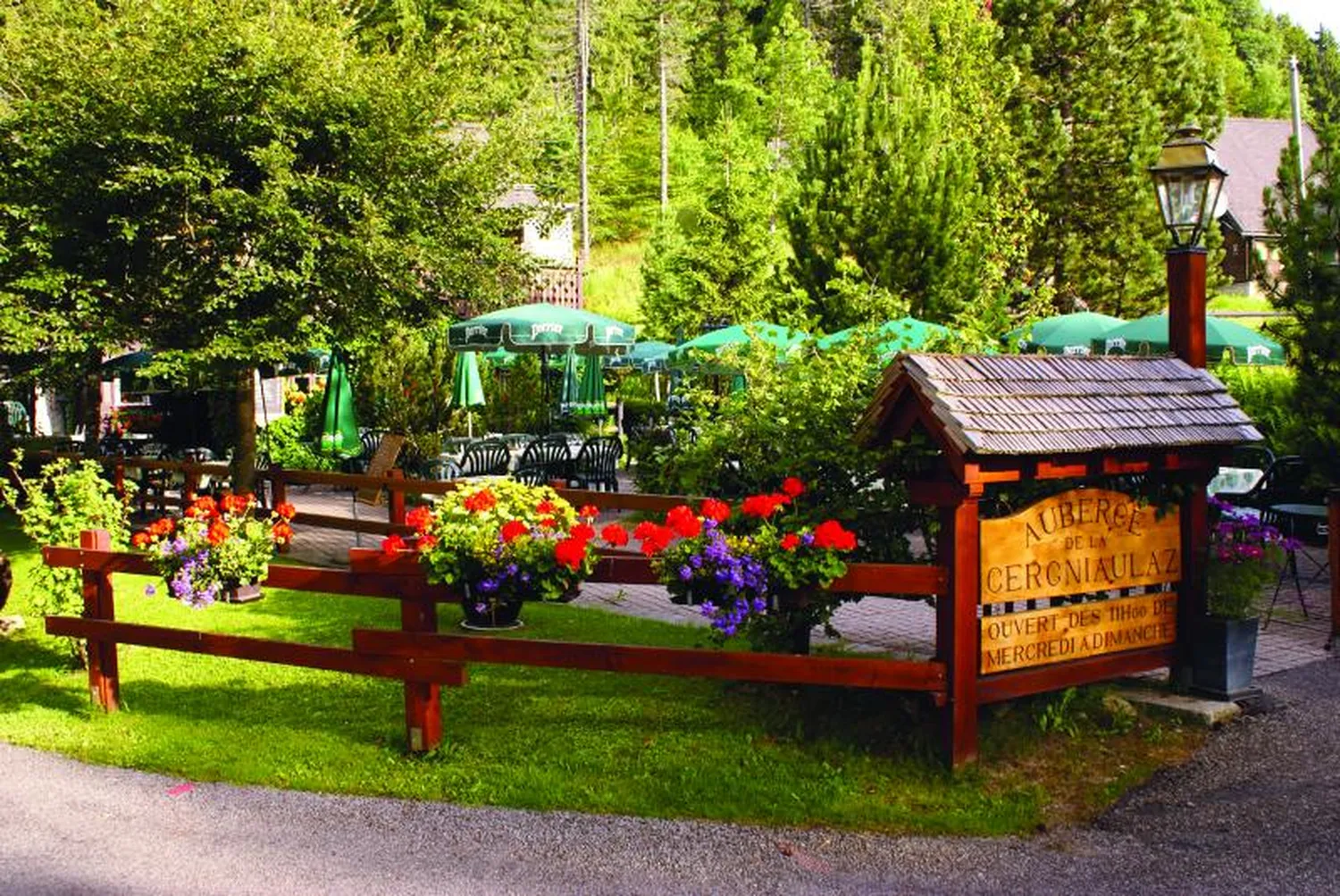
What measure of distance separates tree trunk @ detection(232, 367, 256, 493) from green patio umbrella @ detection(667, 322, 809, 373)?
459 cm

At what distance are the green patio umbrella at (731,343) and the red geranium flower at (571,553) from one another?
1.66m

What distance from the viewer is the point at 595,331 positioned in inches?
623

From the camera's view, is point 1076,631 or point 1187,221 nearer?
point 1076,631

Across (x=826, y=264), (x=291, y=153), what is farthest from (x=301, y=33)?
(x=826, y=264)

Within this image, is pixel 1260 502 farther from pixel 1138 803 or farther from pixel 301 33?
pixel 301 33

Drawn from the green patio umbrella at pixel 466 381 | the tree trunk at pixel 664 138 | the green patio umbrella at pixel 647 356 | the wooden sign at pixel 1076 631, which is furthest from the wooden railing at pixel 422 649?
the tree trunk at pixel 664 138

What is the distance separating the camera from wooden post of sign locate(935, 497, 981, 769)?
5.50 metres

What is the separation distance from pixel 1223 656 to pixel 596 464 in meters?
9.50

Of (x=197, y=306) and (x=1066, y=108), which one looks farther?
(x=1066, y=108)

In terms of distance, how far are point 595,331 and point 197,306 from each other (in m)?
5.55

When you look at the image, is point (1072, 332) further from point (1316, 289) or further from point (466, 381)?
point (466, 381)

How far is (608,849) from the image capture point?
4.85 metres

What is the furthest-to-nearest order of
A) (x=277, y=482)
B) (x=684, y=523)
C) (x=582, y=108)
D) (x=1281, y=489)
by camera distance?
(x=582, y=108) → (x=277, y=482) → (x=1281, y=489) → (x=684, y=523)

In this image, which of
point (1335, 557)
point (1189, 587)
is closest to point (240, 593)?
point (1189, 587)
